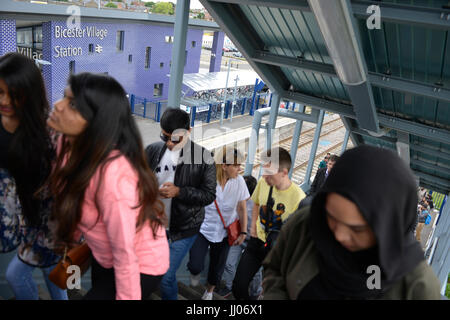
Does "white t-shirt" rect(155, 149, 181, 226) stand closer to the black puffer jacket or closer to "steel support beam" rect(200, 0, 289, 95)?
the black puffer jacket

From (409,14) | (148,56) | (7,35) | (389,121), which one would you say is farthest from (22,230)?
(148,56)

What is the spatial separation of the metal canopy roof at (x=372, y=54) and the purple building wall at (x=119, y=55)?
36.4 feet

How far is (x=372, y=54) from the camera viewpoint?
4469mm

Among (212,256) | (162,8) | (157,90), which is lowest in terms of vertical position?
(157,90)

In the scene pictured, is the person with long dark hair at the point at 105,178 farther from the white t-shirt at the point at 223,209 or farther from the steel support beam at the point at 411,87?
the steel support beam at the point at 411,87

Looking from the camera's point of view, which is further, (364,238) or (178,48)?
(178,48)

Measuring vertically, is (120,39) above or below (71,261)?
above

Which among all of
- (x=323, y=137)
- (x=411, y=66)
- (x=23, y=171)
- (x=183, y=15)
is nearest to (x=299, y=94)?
(x=411, y=66)

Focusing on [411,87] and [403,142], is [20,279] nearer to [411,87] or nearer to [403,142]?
[411,87]

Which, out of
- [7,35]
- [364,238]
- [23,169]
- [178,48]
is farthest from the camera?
[7,35]

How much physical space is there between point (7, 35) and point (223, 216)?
499 inches

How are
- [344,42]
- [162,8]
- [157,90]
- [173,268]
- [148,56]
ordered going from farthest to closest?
[157,90] < [148,56] < [162,8] < [344,42] < [173,268]

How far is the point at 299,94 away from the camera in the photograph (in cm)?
704

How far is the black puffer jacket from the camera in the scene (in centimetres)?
263
